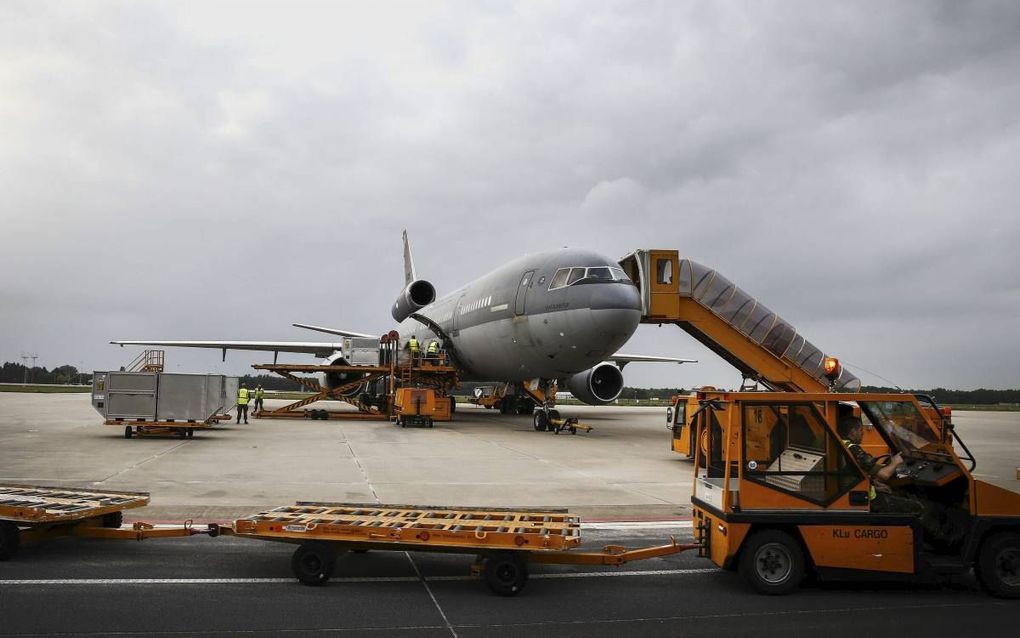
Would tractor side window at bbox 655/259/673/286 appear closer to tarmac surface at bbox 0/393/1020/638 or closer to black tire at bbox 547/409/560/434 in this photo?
black tire at bbox 547/409/560/434

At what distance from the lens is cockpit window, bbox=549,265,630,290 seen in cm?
2002

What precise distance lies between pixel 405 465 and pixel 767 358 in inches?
507

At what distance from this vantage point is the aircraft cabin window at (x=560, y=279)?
20.7m

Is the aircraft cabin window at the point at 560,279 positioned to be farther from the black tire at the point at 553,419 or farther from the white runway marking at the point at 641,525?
the white runway marking at the point at 641,525

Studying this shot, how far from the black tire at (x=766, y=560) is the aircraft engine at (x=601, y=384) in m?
→ 22.0

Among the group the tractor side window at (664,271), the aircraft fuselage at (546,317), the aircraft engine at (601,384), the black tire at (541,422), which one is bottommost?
the black tire at (541,422)

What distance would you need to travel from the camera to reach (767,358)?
22203mm

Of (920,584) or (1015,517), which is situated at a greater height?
(1015,517)

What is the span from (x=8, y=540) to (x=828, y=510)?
23.9ft

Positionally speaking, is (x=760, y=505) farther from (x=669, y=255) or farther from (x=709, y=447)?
(x=669, y=255)

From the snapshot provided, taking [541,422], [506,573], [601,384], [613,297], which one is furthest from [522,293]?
[506,573]

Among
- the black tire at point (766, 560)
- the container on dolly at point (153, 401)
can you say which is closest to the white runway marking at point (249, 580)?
the black tire at point (766, 560)

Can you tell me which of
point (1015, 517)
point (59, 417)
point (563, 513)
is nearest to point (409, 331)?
point (59, 417)

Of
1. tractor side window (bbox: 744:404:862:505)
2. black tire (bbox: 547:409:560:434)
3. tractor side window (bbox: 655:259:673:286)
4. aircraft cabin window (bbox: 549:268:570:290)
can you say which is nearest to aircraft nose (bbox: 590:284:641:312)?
aircraft cabin window (bbox: 549:268:570:290)
